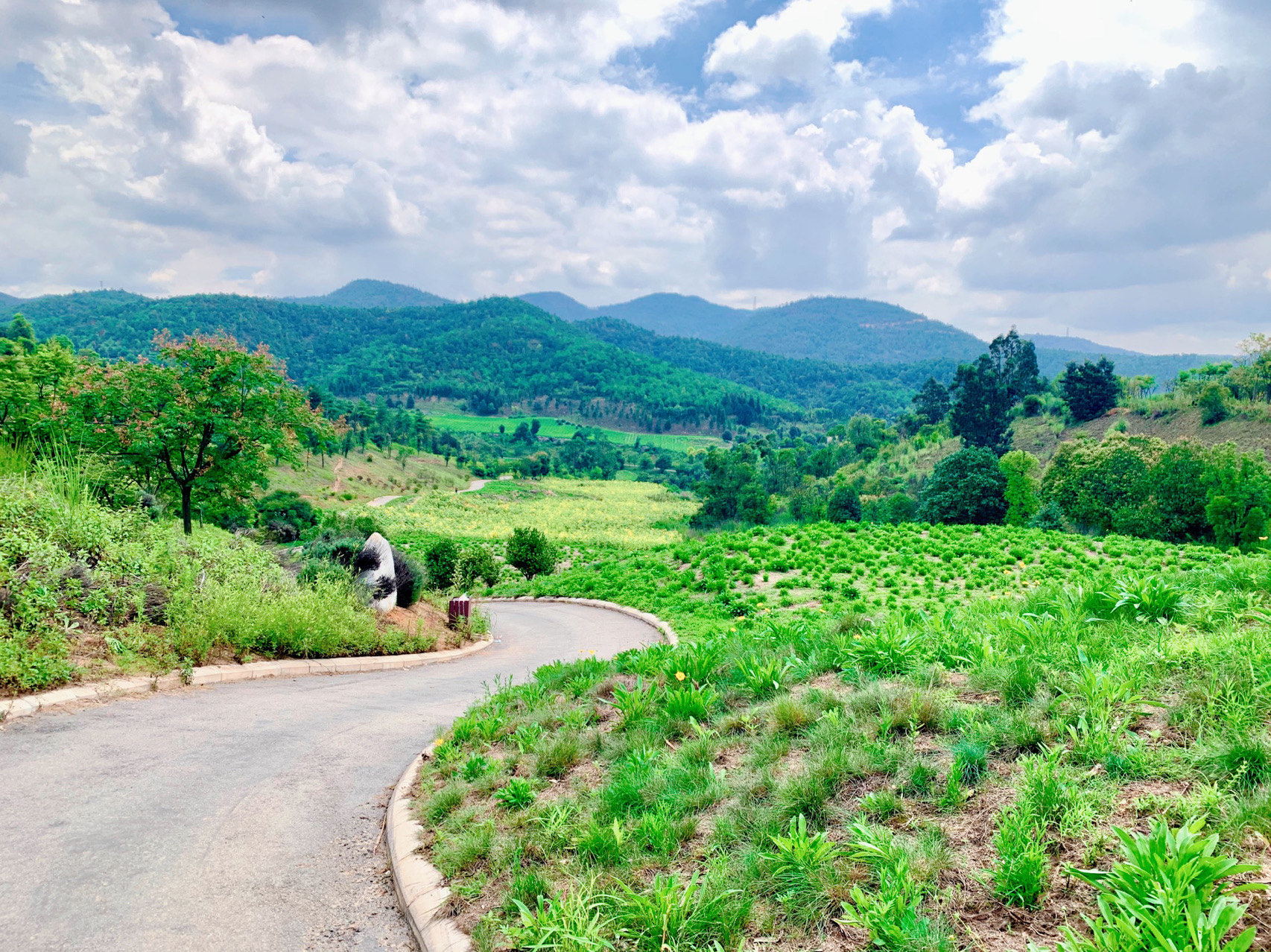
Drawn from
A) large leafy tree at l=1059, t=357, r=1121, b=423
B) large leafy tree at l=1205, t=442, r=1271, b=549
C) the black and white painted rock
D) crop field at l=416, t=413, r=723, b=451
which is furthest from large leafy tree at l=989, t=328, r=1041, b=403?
crop field at l=416, t=413, r=723, b=451

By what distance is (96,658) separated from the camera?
7.17 m

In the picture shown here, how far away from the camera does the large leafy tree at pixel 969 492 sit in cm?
4331

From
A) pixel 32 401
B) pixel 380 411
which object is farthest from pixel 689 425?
pixel 32 401

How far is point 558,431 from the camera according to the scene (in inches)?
7077

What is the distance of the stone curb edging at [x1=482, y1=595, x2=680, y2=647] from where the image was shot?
14.2 metres

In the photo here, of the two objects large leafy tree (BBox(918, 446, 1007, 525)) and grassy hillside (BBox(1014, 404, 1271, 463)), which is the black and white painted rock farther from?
grassy hillside (BBox(1014, 404, 1271, 463))

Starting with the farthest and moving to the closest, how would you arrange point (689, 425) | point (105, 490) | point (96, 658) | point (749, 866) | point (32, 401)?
1. point (689, 425)
2. point (32, 401)
3. point (105, 490)
4. point (96, 658)
5. point (749, 866)

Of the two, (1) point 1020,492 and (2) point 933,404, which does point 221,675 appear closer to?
(1) point 1020,492

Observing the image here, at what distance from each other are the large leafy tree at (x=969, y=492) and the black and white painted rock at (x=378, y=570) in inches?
1473

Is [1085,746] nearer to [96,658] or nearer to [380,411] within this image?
[96,658]

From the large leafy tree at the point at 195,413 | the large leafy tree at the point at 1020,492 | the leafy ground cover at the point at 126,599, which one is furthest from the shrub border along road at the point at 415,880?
the large leafy tree at the point at 1020,492

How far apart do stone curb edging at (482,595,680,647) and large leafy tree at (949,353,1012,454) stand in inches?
2379

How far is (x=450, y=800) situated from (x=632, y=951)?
6.78ft

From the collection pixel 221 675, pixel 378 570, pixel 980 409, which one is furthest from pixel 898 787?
pixel 980 409
